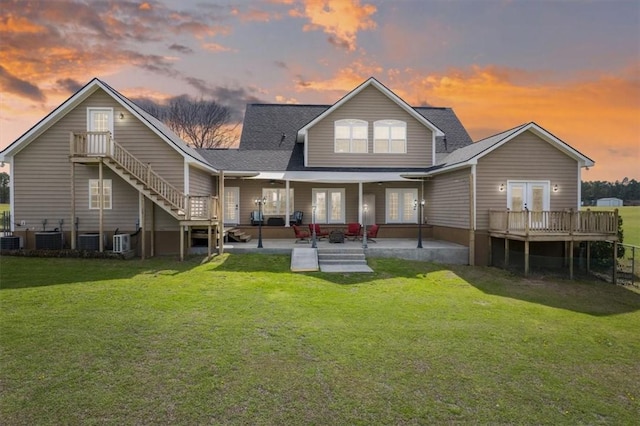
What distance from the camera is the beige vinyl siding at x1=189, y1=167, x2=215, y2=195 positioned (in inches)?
612

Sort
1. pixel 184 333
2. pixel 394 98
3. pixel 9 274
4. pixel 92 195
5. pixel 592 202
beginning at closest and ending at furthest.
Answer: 1. pixel 184 333
2. pixel 9 274
3. pixel 92 195
4. pixel 394 98
5. pixel 592 202

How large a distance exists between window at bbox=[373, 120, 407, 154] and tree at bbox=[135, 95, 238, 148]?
23.6 metres

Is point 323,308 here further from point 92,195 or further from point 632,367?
point 92,195

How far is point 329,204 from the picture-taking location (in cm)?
1984

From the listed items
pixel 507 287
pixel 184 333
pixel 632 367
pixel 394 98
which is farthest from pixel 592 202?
pixel 184 333

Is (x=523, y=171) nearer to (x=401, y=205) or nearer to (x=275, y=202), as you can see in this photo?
(x=401, y=205)

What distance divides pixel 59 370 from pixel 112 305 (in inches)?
122

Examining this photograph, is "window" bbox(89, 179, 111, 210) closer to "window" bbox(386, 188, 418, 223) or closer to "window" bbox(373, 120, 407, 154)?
"window" bbox(373, 120, 407, 154)

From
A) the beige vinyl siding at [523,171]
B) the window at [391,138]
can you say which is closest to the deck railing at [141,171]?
the window at [391,138]

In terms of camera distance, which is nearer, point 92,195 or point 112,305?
point 112,305

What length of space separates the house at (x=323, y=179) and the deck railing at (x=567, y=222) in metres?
0.04

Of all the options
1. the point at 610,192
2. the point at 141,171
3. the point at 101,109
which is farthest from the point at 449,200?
the point at 610,192

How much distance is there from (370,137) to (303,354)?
51.5ft

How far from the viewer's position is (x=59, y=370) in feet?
16.0
